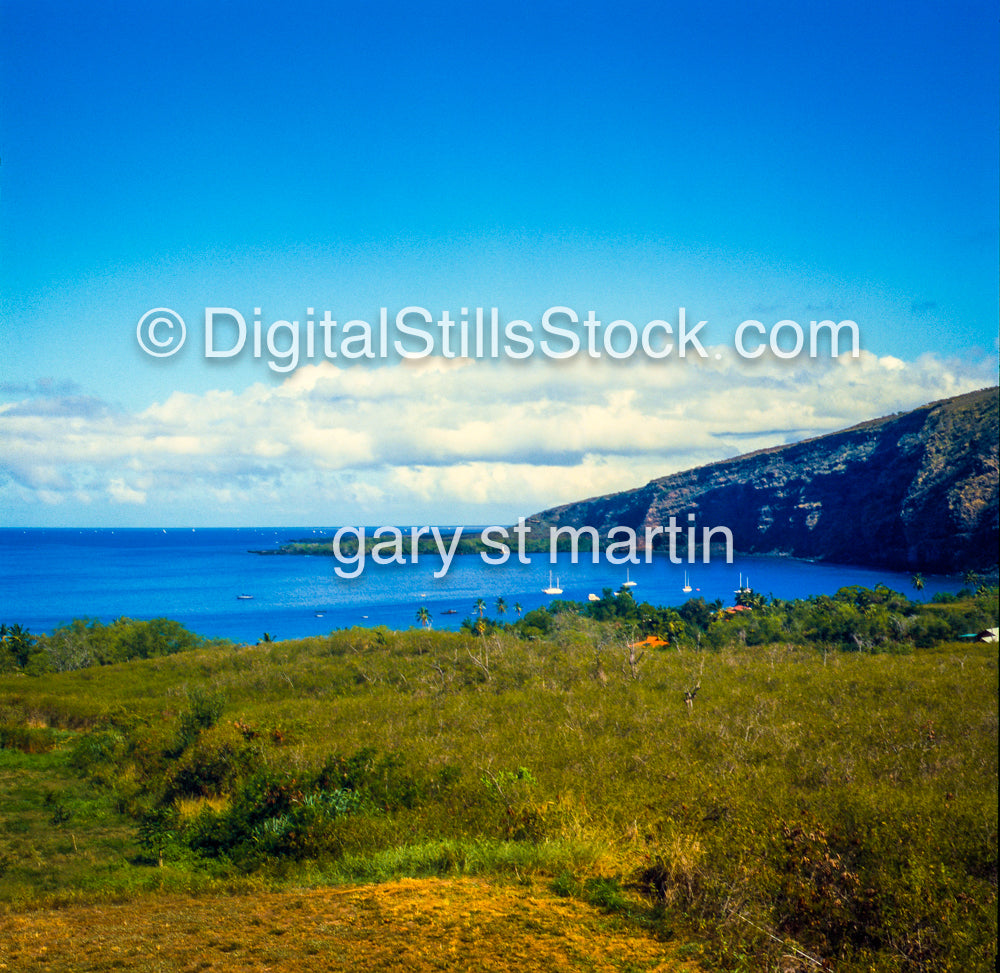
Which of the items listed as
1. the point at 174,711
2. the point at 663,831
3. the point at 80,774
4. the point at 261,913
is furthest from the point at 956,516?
the point at 174,711

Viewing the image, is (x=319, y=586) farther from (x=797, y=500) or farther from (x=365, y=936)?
(x=365, y=936)

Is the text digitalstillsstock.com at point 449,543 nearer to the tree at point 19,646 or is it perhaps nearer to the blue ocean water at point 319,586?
the blue ocean water at point 319,586

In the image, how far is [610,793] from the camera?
8781 millimetres

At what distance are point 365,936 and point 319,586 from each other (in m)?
125

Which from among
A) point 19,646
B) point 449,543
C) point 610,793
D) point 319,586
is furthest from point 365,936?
point 319,586

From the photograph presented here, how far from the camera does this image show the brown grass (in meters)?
4.64

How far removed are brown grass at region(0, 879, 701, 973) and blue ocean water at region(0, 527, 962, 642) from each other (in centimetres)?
6001


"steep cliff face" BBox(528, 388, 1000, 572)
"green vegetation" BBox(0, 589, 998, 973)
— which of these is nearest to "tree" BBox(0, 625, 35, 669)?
"green vegetation" BBox(0, 589, 998, 973)

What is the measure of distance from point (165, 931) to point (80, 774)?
1439 cm

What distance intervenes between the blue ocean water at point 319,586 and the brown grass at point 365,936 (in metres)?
60.0

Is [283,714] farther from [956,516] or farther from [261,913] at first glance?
[956,516]

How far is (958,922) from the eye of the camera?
4977mm

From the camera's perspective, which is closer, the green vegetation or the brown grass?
the brown grass

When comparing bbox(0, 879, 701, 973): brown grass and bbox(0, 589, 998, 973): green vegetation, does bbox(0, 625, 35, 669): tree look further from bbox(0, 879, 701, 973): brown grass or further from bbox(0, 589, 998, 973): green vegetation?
bbox(0, 879, 701, 973): brown grass
